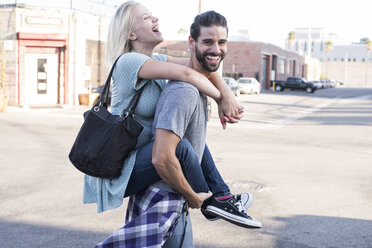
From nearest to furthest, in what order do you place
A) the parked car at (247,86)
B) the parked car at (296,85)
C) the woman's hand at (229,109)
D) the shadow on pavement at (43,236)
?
the woman's hand at (229,109) → the shadow on pavement at (43,236) → the parked car at (247,86) → the parked car at (296,85)

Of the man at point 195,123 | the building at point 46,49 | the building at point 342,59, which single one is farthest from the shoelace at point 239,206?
the building at point 342,59

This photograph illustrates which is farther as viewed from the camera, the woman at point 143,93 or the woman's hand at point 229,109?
the woman's hand at point 229,109

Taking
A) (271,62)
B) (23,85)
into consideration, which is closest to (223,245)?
(23,85)

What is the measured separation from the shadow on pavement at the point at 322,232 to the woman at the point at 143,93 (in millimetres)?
2424

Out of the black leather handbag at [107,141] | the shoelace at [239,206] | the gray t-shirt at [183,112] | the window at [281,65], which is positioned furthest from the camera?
the window at [281,65]

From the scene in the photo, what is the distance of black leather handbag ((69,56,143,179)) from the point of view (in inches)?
93.8

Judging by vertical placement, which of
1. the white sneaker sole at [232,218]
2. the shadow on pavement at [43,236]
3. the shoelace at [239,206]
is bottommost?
the shadow on pavement at [43,236]

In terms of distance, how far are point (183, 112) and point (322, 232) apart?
11.1 ft

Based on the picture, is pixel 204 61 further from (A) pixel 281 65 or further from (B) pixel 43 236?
(A) pixel 281 65

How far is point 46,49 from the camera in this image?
23922mm

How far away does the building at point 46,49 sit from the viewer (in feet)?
75.9

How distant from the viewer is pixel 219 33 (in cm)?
245

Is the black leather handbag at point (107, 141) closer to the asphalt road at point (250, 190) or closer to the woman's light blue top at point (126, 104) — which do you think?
the woman's light blue top at point (126, 104)

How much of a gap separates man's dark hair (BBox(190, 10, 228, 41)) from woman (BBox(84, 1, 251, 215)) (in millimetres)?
203
